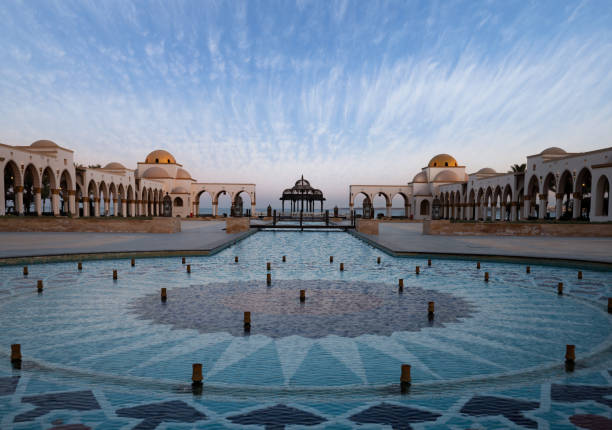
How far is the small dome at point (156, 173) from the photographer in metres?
53.7

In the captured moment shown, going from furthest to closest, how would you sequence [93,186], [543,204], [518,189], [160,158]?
[160,158]
[93,186]
[518,189]
[543,204]

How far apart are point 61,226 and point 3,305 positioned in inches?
726

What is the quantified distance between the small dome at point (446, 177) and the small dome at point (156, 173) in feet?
114

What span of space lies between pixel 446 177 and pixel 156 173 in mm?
36932

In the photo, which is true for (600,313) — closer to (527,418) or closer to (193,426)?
(527,418)

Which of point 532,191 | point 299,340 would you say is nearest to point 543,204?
point 532,191

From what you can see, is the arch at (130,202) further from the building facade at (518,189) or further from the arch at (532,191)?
the arch at (532,191)

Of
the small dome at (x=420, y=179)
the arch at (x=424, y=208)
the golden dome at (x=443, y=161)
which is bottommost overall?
the arch at (x=424, y=208)

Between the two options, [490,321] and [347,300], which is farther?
[347,300]

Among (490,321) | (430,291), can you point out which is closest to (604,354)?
(490,321)

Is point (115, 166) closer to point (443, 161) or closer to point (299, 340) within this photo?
point (443, 161)

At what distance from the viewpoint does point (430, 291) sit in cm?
895

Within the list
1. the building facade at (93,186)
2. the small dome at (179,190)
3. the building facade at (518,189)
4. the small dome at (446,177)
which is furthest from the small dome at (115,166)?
the small dome at (446,177)

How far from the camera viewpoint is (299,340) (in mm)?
5680
